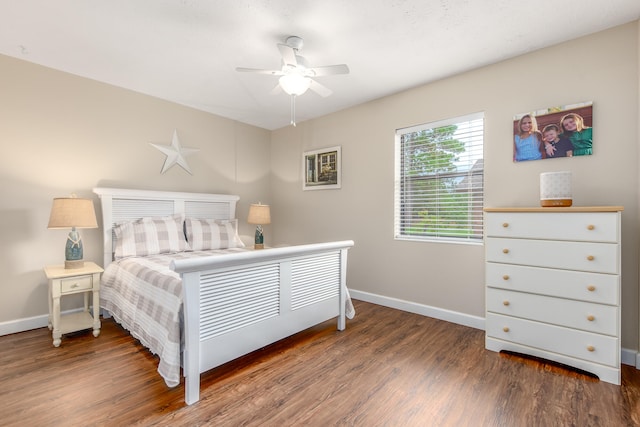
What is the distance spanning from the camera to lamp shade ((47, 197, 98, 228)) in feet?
8.13

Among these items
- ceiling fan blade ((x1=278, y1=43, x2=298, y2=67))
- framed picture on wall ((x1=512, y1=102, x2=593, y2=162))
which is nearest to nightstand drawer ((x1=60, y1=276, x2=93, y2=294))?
ceiling fan blade ((x1=278, y1=43, x2=298, y2=67))

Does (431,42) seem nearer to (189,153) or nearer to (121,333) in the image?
(189,153)

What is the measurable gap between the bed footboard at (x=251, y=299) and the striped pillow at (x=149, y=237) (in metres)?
1.57

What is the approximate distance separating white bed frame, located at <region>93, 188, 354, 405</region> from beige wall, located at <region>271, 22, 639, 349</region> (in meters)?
0.92

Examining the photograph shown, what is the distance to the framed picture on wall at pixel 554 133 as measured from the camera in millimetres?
2277

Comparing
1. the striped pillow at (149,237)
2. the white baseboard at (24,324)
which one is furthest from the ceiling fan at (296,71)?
the white baseboard at (24,324)

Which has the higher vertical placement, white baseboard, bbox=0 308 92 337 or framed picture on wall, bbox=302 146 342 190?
framed picture on wall, bbox=302 146 342 190

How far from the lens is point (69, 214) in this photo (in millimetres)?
2508

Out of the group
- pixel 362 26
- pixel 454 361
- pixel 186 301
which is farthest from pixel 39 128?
pixel 454 361

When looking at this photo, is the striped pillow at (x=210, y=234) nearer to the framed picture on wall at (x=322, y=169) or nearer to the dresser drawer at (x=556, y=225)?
the framed picture on wall at (x=322, y=169)

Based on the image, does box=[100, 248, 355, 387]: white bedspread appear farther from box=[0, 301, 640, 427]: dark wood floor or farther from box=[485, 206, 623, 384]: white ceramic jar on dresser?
box=[485, 206, 623, 384]: white ceramic jar on dresser

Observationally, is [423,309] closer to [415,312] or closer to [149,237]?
[415,312]

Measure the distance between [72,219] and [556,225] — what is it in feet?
12.4

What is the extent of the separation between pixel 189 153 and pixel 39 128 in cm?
141
